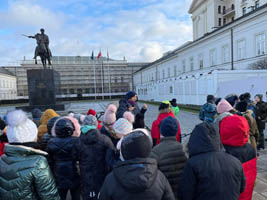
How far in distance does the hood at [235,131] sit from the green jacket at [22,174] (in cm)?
202

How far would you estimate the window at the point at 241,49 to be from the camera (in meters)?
24.7

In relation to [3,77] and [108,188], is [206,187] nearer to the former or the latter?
[108,188]

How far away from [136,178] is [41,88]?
508 inches

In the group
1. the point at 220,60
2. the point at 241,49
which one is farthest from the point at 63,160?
the point at 220,60

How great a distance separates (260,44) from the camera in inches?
881

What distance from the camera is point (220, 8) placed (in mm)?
42031

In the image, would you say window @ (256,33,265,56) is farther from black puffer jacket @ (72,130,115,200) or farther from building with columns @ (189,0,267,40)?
black puffer jacket @ (72,130,115,200)

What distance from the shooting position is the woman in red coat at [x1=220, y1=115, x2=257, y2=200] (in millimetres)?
2234

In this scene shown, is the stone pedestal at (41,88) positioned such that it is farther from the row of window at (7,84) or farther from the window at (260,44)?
the row of window at (7,84)

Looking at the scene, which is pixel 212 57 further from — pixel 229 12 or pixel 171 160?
pixel 171 160

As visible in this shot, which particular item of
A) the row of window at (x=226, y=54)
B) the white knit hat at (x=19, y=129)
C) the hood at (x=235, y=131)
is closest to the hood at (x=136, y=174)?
the white knit hat at (x=19, y=129)

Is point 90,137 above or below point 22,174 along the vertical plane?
above

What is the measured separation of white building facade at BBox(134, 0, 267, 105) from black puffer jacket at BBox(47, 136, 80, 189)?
13.1m

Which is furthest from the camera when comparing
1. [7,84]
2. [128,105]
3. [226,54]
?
[7,84]
